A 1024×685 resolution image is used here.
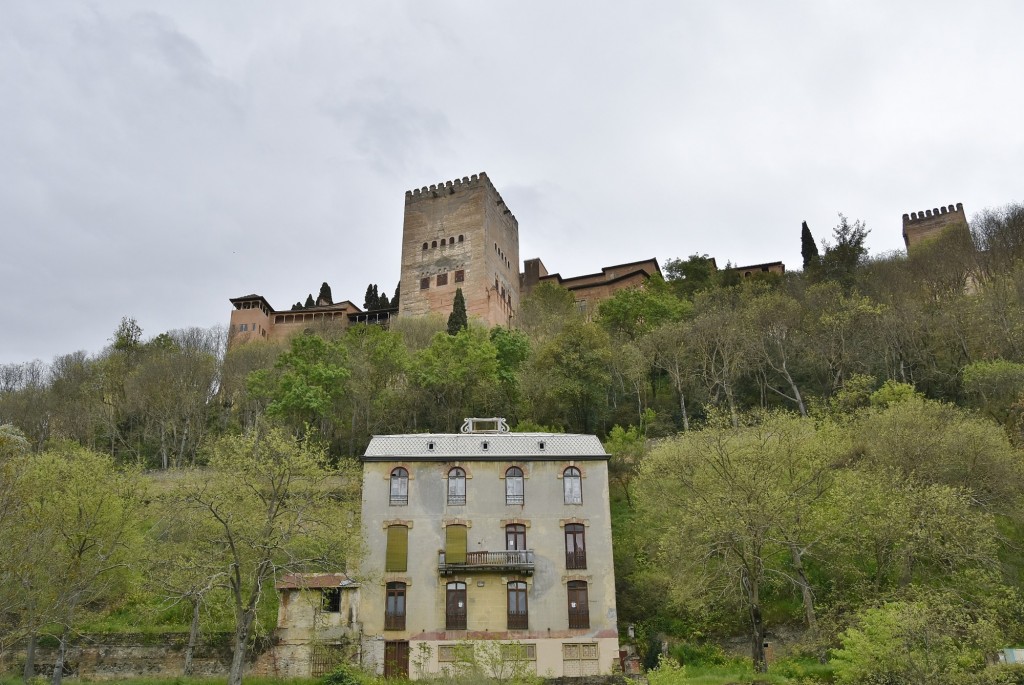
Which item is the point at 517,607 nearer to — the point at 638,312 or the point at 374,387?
the point at 374,387

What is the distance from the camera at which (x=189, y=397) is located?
5403 cm

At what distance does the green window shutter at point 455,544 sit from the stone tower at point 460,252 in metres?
42.1

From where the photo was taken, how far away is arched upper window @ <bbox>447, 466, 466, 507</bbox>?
110ft

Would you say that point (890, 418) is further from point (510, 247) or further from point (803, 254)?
point (510, 247)

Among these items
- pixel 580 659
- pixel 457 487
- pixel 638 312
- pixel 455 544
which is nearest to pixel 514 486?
pixel 457 487

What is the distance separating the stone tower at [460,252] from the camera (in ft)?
254

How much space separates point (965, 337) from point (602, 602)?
86.5ft

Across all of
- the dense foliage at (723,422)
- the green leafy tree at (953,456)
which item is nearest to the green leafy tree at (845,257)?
the dense foliage at (723,422)

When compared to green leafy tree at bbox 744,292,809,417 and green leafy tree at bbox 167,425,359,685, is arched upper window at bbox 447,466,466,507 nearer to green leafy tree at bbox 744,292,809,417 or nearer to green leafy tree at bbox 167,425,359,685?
green leafy tree at bbox 167,425,359,685

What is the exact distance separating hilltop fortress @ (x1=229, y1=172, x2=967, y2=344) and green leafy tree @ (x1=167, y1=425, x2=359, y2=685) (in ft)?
145

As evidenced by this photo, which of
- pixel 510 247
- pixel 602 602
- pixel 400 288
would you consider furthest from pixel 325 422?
pixel 510 247

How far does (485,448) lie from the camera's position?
3459 cm

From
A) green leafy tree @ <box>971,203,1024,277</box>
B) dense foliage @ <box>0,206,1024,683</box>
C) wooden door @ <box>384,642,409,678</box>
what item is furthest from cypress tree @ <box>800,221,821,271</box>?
wooden door @ <box>384,642,409,678</box>

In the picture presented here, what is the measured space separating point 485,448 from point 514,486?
198 cm
